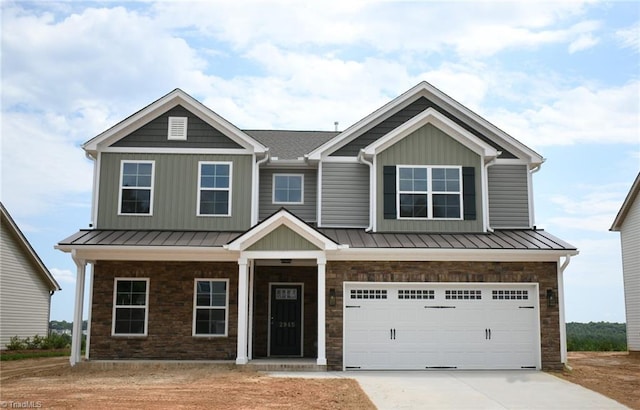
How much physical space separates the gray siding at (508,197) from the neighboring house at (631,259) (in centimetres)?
571

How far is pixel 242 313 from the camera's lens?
16.7m

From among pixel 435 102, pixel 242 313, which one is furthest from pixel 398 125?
pixel 242 313

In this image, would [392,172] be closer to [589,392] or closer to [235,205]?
[235,205]

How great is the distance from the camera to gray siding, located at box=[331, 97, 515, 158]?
19578 millimetres

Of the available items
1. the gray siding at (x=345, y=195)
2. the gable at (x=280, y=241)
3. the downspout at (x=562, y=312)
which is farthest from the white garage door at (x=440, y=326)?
the gray siding at (x=345, y=195)

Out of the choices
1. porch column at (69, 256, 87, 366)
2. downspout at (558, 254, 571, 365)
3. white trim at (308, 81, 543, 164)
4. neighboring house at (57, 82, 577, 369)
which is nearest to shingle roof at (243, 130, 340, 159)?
neighboring house at (57, 82, 577, 369)

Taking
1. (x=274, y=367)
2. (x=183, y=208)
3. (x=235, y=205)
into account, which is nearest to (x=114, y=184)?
(x=183, y=208)

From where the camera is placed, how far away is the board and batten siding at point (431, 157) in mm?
18516

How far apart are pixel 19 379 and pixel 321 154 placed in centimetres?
958

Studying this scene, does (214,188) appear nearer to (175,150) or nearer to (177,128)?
(175,150)

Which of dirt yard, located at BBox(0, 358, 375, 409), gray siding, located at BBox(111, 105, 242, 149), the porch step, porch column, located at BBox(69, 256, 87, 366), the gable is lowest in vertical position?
dirt yard, located at BBox(0, 358, 375, 409)

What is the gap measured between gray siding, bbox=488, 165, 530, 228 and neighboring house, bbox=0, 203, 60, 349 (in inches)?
662

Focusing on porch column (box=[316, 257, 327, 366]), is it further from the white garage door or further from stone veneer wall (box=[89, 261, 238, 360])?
stone veneer wall (box=[89, 261, 238, 360])

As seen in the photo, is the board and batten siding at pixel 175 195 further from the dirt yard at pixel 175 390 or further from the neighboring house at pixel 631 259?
the neighboring house at pixel 631 259
